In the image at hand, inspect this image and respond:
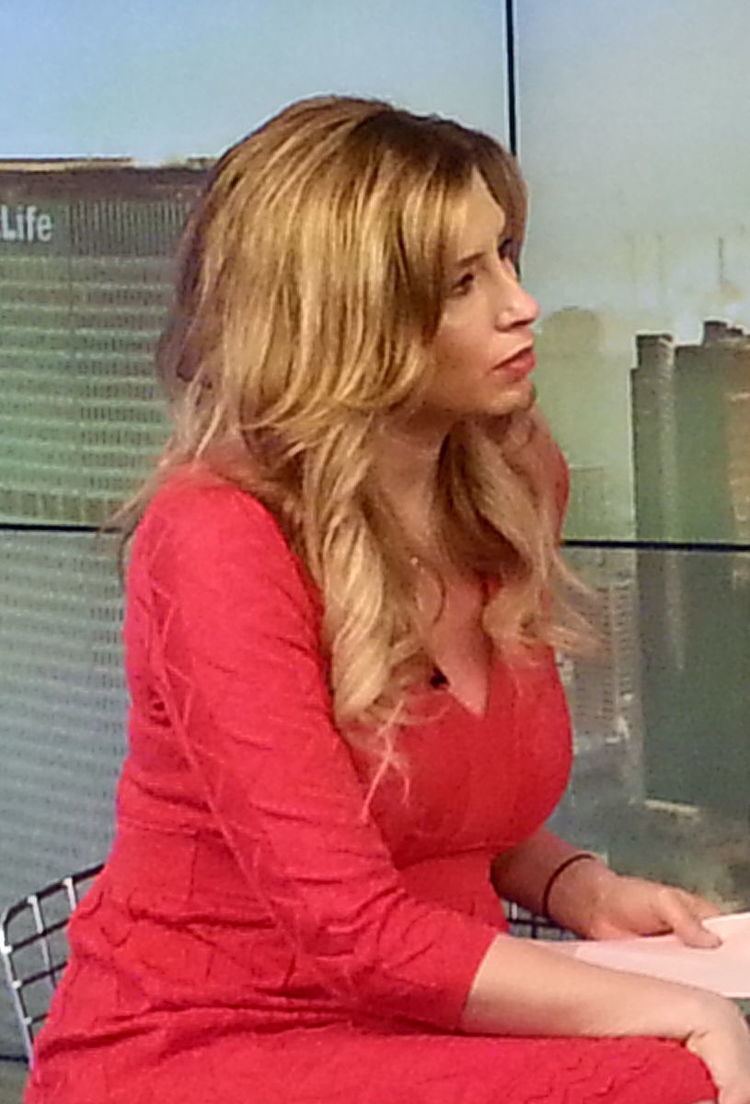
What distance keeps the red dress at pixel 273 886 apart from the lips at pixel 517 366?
0.70 feet

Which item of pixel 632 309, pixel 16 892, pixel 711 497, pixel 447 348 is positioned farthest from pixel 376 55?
pixel 16 892

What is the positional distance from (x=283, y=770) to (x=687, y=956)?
375 mm

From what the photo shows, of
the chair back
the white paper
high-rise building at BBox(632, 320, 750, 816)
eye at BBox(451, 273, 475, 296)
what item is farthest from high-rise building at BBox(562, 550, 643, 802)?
eye at BBox(451, 273, 475, 296)

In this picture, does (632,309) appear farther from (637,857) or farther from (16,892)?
(16,892)

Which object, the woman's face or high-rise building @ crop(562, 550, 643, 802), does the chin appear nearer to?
the woman's face

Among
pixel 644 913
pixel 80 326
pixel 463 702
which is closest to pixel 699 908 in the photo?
pixel 644 913

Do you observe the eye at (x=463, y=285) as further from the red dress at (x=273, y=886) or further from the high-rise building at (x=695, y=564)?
the high-rise building at (x=695, y=564)

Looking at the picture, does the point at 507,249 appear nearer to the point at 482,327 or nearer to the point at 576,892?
the point at 482,327

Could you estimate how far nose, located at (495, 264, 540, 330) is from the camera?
1354 millimetres

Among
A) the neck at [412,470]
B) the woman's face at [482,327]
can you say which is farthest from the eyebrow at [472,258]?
the neck at [412,470]

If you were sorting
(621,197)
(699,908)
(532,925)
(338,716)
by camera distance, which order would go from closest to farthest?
(338,716)
(699,908)
(532,925)
(621,197)

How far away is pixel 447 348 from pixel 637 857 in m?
0.87

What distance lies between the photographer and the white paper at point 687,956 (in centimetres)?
131

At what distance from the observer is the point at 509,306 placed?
53.4 inches
